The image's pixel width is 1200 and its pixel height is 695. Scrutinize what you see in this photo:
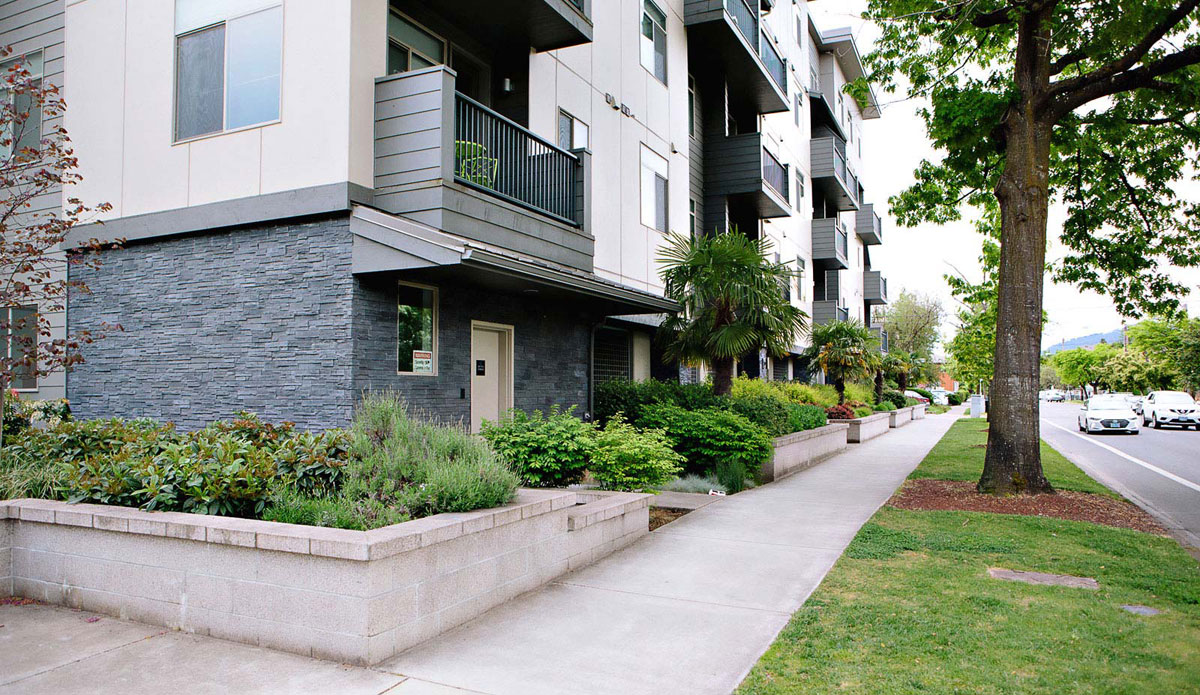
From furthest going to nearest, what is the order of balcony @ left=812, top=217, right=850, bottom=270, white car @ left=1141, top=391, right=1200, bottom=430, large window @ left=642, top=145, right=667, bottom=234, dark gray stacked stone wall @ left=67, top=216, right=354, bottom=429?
1. white car @ left=1141, top=391, right=1200, bottom=430
2. balcony @ left=812, top=217, right=850, bottom=270
3. large window @ left=642, top=145, right=667, bottom=234
4. dark gray stacked stone wall @ left=67, top=216, right=354, bottom=429

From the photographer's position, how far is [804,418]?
57.0 feet

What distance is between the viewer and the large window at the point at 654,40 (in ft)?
53.7

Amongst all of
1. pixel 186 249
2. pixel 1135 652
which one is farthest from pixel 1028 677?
pixel 186 249

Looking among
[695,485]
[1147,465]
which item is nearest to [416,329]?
[695,485]

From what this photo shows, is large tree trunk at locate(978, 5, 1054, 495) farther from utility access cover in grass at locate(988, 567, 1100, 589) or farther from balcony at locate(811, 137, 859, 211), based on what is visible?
balcony at locate(811, 137, 859, 211)

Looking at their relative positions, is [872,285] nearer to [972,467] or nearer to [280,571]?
[972,467]

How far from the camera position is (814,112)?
32844 mm

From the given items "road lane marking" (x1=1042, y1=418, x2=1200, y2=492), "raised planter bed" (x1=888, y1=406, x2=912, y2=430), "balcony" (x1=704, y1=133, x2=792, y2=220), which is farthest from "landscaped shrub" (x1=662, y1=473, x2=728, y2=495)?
"raised planter bed" (x1=888, y1=406, x2=912, y2=430)

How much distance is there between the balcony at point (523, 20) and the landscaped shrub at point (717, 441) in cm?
595

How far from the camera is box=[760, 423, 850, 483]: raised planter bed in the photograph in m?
13.4

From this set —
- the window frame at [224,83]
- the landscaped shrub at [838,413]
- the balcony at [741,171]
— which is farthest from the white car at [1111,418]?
the window frame at [224,83]

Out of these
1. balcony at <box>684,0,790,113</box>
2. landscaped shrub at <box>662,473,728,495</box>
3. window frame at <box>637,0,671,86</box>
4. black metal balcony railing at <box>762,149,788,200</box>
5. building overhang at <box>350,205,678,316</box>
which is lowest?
landscaped shrub at <box>662,473,728,495</box>

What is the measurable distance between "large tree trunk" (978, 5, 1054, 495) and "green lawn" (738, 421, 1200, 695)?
2471 millimetres

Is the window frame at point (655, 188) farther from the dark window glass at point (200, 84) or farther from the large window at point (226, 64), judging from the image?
the dark window glass at point (200, 84)
